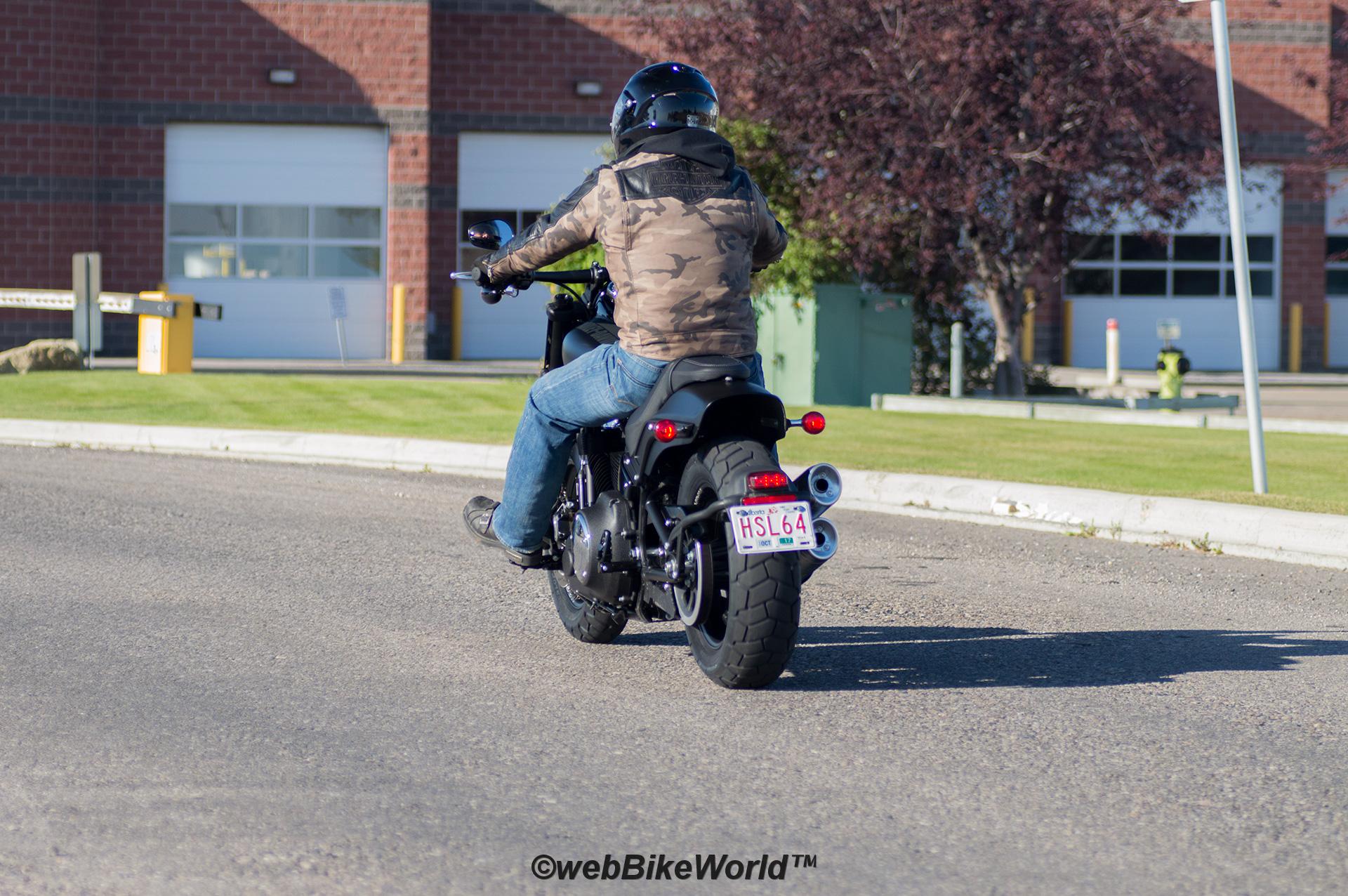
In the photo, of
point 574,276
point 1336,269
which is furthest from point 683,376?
point 1336,269

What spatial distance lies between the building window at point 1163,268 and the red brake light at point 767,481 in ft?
95.4

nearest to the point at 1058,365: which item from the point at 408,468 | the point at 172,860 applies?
the point at 408,468

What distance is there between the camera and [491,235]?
19.6ft

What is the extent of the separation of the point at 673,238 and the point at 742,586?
114cm

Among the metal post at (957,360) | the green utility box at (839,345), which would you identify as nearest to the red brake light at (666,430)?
the green utility box at (839,345)

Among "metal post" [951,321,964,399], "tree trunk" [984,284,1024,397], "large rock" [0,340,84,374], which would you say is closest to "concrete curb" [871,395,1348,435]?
"tree trunk" [984,284,1024,397]

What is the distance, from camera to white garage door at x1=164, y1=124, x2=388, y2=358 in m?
30.2

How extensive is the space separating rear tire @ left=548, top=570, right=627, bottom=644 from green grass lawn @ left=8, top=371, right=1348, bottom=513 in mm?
4784

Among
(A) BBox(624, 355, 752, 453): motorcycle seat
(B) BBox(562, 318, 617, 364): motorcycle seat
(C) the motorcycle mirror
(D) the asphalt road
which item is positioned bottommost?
(D) the asphalt road

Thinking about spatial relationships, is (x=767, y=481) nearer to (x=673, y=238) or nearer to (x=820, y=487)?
(x=820, y=487)

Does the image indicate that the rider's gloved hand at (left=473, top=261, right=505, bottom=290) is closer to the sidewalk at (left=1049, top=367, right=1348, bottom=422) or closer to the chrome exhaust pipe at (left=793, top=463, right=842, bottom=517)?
the chrome exhaust pipe at (left=793, top=463, right=842, bottom=517)

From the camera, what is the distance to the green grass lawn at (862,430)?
440 inches

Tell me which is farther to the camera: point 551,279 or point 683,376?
point 551,279

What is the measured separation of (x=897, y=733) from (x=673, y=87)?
7.20 ft
